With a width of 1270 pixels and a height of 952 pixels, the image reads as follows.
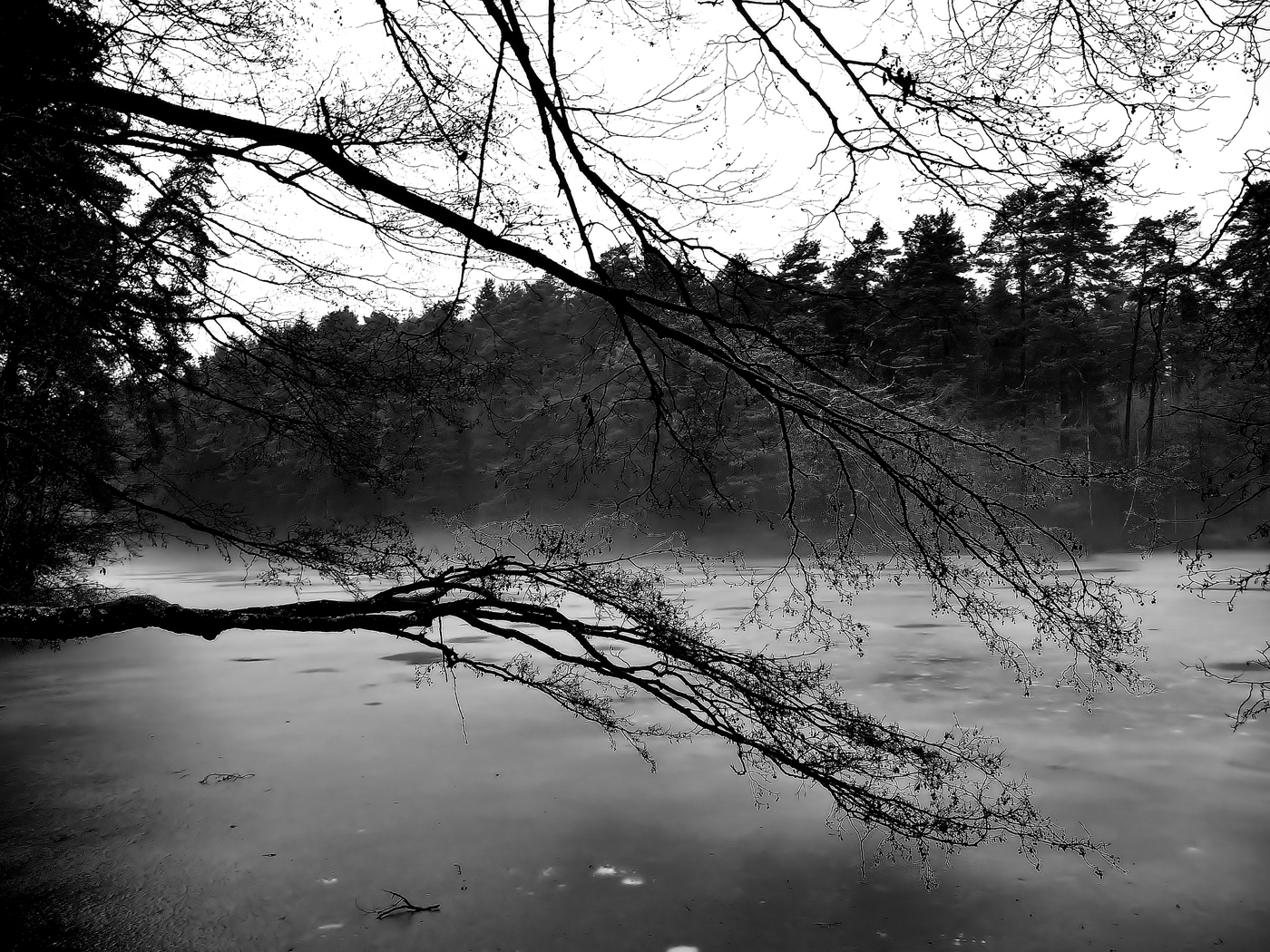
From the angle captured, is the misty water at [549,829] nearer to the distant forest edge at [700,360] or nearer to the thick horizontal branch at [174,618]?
the thick horizontal branch at [174,618]

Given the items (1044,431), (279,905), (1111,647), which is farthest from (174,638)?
(1044,431)

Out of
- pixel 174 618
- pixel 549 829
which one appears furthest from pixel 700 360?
pixel 549 829

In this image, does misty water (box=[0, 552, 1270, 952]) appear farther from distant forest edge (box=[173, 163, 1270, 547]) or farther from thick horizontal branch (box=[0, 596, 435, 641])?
distant forest edge (box=[173, 163, 1270, 547])

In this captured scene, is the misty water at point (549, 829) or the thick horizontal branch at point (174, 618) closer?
the thick horizontal branch at point (174, 618)

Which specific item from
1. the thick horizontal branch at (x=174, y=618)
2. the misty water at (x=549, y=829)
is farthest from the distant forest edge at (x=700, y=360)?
the misty water at (x=549, y=829)

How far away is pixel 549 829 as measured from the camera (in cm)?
546

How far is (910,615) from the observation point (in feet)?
48.1

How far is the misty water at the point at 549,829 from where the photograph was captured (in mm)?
4176

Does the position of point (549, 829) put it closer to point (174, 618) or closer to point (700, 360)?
point (174, 618)

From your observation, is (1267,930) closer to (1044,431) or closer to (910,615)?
(910,615)

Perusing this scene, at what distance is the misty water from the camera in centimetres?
418

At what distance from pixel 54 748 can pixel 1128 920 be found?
885cm

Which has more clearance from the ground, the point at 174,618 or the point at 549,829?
the point at 174,618

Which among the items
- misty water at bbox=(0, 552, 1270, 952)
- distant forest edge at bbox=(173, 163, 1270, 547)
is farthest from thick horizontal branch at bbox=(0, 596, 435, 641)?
misty water at bbox=(0, 552, 1270, 952)
